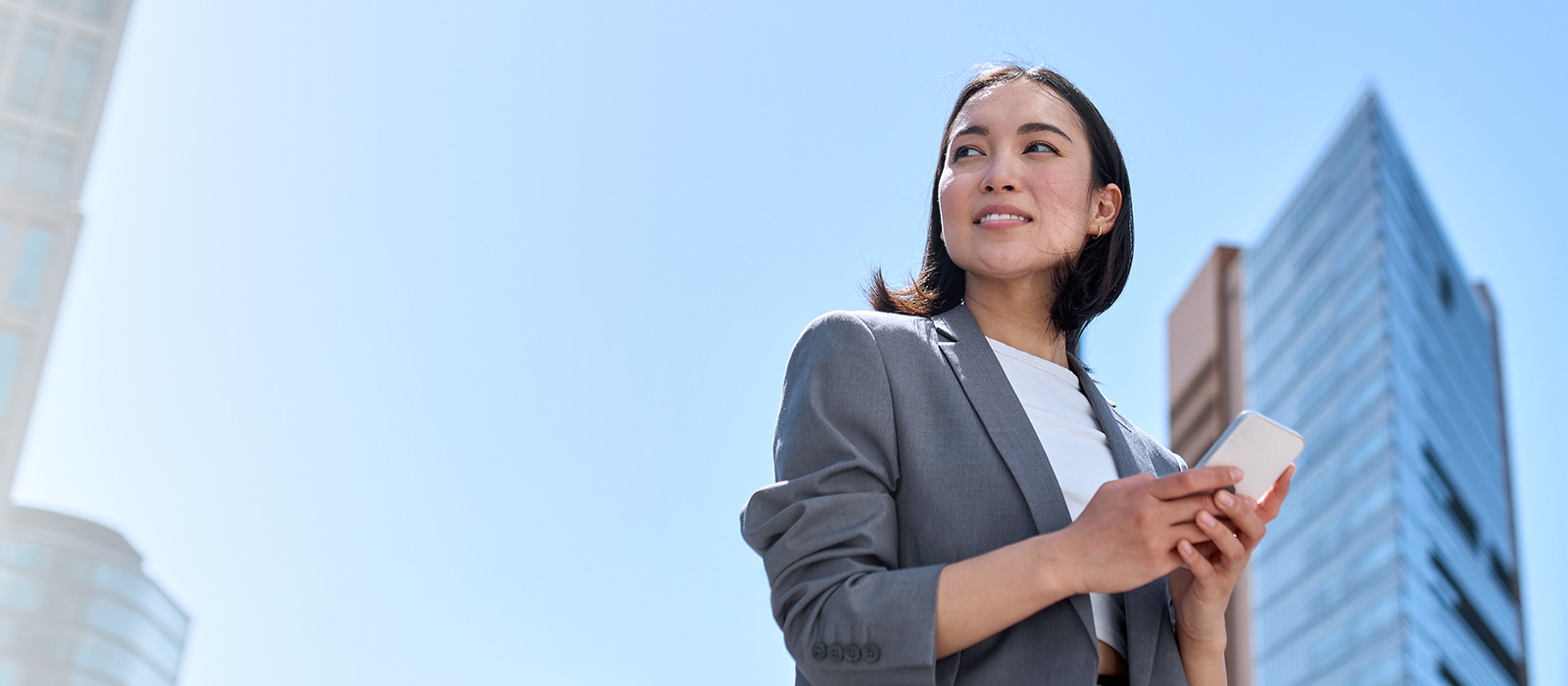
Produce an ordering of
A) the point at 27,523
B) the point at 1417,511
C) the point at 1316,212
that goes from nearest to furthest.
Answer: the point at 1417,511
the point at 27,523
the point at 1316,212

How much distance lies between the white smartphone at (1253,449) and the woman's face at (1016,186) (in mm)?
519

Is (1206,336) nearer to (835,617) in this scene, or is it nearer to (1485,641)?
(1485,641)

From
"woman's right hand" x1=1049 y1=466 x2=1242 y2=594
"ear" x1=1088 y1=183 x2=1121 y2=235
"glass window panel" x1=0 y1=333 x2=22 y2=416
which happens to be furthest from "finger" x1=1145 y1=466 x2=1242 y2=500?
"glass window panel" x1=0 y1=333 x2=22 y2=416

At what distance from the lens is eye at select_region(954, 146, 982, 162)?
1908 millimetres

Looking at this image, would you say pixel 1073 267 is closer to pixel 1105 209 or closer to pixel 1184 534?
pixel 1105 209

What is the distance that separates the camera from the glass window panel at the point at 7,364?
38.1 m

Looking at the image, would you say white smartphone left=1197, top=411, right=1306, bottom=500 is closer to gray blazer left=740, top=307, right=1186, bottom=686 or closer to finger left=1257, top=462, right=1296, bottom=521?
finger left=1257, top=462, right=1296, bottom=521

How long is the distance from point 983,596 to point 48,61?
4856 cm

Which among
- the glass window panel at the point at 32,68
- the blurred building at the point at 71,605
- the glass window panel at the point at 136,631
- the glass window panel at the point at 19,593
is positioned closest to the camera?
the glass window panel at the point at 32,68

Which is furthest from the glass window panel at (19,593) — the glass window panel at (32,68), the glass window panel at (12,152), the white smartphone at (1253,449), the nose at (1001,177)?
the white smartphone at (1253,449)

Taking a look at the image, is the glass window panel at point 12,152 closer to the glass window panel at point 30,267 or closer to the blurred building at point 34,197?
the blurred building at point 34,197

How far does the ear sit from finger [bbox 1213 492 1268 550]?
2.08ft

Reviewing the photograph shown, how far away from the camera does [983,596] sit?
1361mm

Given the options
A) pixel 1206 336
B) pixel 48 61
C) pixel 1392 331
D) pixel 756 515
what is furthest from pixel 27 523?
pixel 756 515
